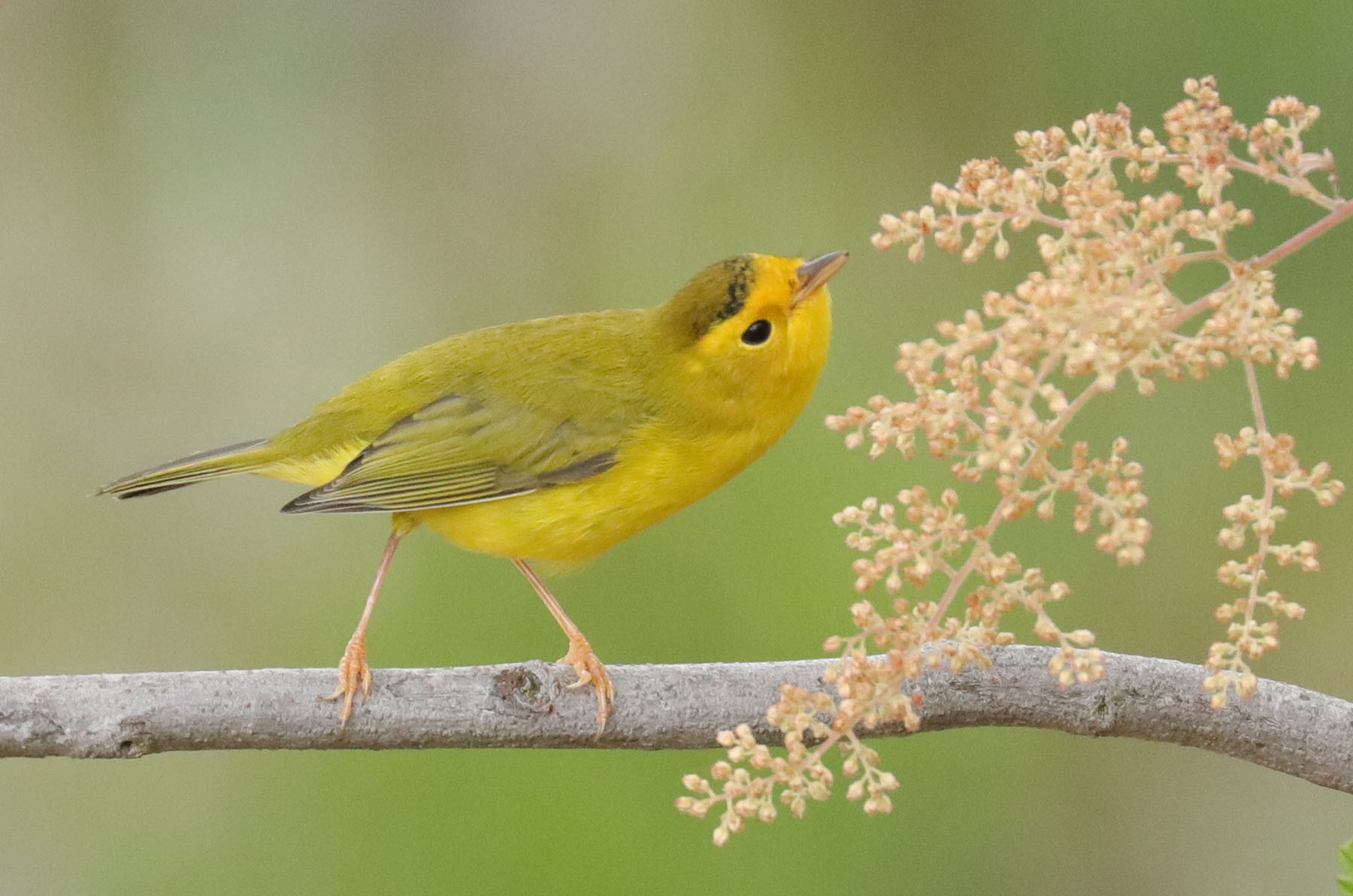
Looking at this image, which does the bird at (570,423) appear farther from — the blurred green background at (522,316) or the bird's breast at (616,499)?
the blurred green background at (522,316)

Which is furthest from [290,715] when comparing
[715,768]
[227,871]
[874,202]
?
[874,202]

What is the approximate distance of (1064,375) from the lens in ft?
5.64

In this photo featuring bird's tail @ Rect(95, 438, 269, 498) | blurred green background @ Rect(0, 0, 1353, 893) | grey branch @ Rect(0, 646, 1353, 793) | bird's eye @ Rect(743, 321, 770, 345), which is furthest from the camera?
blurred green background @ Rect(0, 0, 1353, 893)

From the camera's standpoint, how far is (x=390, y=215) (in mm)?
5316

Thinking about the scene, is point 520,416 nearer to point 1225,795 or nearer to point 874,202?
point 874,202

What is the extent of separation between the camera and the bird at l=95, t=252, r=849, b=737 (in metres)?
3.34

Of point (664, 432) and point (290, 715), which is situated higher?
point (664, 432)

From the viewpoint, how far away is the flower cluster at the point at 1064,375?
1.63 m

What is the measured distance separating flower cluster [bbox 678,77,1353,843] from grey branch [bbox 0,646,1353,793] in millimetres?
751

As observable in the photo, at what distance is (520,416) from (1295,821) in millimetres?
2645

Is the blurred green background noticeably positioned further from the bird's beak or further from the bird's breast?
the bird's beak

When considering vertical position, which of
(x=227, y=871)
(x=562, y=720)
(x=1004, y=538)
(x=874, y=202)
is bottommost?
(x=227, y=871)

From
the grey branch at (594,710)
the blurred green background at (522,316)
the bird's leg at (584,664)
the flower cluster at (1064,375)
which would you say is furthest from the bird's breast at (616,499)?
the flower cluster at (1064,375)

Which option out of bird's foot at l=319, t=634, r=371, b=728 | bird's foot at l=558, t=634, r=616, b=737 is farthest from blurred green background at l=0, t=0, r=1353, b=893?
bird's foot at l=319, t=634, r=371, b=728
